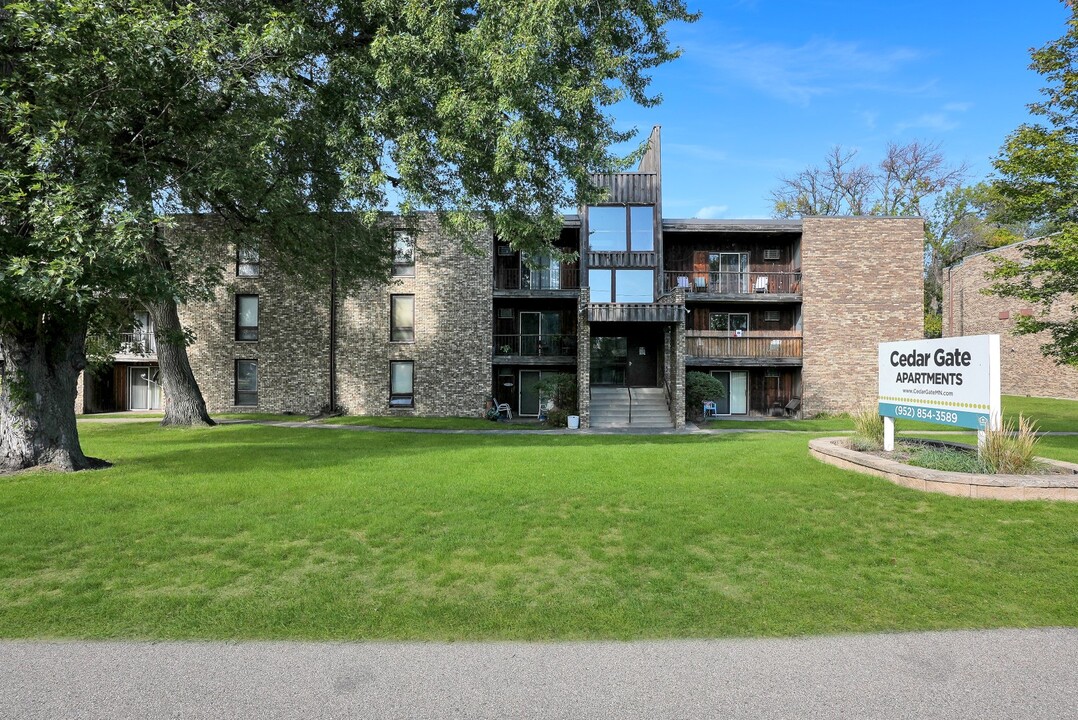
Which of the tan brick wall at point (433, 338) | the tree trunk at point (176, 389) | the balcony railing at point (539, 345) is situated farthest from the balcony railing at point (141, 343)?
the balcony railing at point (539, 345)

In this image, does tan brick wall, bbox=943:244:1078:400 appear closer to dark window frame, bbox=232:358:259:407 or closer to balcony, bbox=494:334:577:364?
balcony, bbox=494:334:577:364

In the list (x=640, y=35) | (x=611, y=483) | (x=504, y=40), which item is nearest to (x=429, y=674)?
(x=611, y=483)

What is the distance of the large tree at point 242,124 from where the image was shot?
26.9ft

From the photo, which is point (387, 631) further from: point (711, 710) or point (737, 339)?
point (737, 339)

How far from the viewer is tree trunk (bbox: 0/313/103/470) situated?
32.5ft

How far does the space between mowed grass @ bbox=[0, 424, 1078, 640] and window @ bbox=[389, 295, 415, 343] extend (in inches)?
543

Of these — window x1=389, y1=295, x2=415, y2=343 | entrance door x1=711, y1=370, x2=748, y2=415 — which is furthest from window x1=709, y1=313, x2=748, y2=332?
window x1=389, y1=295, x2=415, y2=343

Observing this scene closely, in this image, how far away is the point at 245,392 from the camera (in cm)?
2344

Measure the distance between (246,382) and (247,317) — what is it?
2627 mm

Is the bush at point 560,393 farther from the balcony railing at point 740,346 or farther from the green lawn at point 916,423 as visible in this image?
the balcony railing at point 740,346

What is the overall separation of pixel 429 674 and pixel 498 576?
1592mm

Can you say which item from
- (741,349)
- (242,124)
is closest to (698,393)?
(741,349)

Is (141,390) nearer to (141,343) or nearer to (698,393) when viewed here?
(141,343)

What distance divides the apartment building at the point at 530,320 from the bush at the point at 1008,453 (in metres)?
14.2
